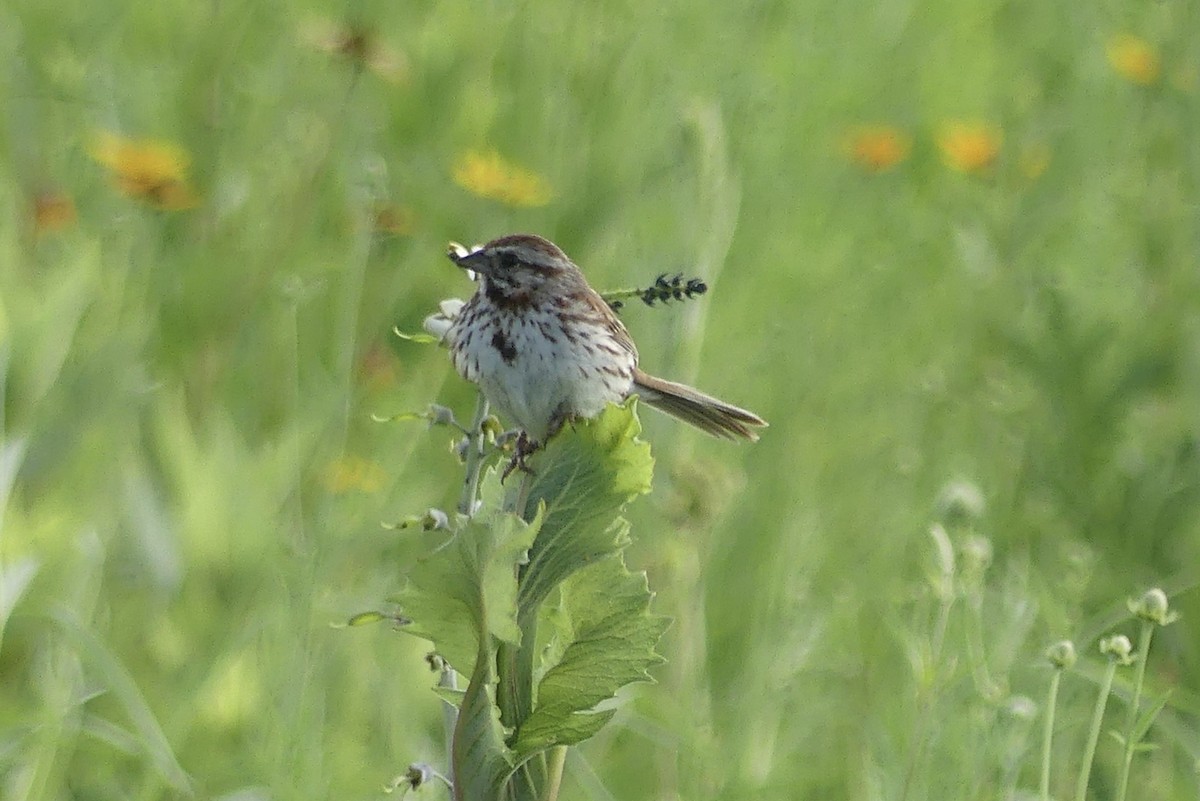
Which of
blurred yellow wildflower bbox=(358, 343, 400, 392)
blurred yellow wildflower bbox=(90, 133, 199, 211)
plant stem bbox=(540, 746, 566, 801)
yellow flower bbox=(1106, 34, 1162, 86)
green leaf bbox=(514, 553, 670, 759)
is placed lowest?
plant stem bbox=(540, 746, 566, 801)

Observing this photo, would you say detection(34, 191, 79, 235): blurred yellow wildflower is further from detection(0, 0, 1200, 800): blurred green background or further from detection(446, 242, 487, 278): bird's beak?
detection(446, 242, 487, 278): bird's beak

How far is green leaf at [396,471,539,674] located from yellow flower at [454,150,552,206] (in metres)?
3.25

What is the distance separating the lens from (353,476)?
4008 mm

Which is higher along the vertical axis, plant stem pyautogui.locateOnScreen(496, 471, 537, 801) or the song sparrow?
the song sparrow

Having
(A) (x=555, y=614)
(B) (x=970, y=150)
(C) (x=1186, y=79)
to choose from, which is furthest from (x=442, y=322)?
(C) (x=1186, y=79)

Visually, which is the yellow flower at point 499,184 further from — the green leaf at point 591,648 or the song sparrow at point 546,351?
the green leaf at point 591,648

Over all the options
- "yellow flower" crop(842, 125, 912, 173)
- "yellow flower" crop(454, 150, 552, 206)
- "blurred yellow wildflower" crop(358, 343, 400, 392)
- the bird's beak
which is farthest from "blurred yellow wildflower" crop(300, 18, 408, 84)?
the bird's beak

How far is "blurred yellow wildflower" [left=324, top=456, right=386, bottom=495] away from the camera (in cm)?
370

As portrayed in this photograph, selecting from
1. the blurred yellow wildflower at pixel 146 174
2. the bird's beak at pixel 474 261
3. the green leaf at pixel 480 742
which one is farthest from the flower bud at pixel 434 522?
the blurred yellow wildflower at pixel 146 174

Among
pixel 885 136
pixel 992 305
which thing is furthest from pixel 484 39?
pixel 992 305

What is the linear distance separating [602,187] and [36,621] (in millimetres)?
2355

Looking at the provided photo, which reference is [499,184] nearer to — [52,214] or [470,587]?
[52,214]

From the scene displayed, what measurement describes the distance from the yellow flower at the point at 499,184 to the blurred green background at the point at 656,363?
21 millimetres

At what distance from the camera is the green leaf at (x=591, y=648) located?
1.68 meters
